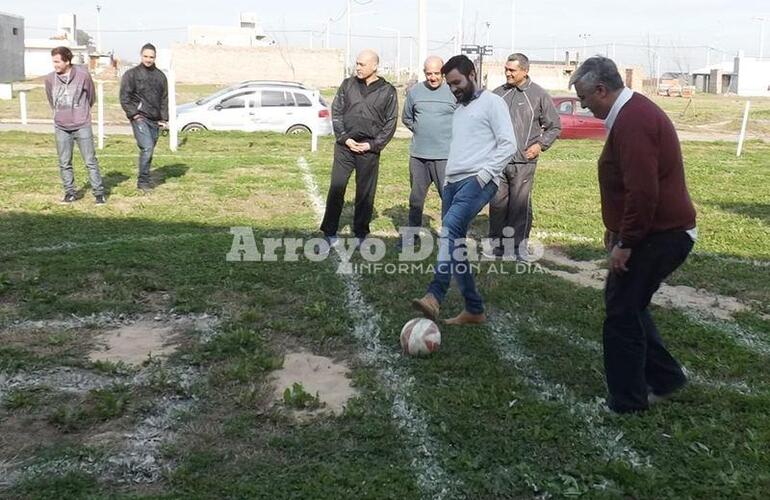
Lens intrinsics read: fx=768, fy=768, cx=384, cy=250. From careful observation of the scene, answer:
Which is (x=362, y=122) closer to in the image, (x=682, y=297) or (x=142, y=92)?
(x=682, y=297)

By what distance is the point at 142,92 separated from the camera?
10328 millimetres

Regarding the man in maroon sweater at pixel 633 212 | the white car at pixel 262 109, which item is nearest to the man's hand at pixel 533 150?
the man in maroon sweater at pixel 633 212

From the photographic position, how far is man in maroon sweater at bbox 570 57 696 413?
3773 mm

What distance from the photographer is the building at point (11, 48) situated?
54.9 meters

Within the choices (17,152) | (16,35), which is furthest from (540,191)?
(16,35)

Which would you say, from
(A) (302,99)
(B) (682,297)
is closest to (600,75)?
(B) (682,297)

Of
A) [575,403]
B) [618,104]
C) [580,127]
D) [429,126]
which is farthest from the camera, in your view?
[580,127]

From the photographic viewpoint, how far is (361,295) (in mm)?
6441

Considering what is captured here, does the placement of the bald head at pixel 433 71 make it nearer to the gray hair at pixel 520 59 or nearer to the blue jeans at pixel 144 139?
the gray hair at pixel 520 59

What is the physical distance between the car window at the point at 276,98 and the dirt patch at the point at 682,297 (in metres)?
13.7

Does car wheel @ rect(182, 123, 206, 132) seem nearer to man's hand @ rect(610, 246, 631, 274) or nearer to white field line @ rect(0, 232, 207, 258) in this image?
white field line @ rect(0, 232, 207, 258)

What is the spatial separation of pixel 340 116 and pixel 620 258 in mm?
4307

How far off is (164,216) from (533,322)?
5.26 metres

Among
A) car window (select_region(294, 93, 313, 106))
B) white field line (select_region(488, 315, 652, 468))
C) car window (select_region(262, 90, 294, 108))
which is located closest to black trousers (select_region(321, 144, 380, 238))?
white field line (select_region(488, 315, 652, 468))
